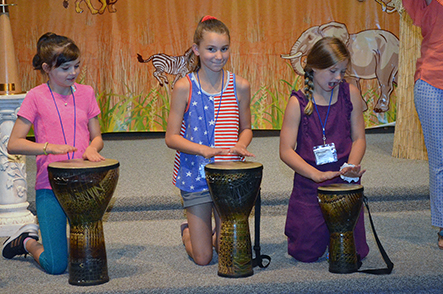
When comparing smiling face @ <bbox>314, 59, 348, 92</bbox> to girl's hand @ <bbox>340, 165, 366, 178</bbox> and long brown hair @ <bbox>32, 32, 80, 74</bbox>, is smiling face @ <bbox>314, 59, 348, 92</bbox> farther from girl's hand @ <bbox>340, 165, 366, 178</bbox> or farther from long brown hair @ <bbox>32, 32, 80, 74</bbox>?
long brown hair @ <bbox>32, 32, 80, 74</bbox>

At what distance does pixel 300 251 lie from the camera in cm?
268

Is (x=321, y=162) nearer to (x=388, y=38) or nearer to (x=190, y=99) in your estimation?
(x=190, y=99)

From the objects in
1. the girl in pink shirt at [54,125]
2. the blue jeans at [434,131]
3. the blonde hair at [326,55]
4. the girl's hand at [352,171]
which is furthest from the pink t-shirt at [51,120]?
the blue jeans at [434,131]

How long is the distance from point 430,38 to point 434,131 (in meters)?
0.46

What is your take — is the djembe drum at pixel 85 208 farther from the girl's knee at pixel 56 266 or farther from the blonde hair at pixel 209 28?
the blonde hair at pixel 209 28

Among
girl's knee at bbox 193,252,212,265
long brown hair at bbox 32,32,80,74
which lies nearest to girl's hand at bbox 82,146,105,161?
long brown hair at bbox 32,32,80,74

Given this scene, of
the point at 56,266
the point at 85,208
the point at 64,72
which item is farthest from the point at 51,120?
the point at 56,266

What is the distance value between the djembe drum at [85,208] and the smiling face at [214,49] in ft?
2.14

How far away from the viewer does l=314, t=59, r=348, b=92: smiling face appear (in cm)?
259

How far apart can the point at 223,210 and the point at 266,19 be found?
13.5 ft

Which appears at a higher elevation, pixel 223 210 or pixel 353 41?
pixel 353 41

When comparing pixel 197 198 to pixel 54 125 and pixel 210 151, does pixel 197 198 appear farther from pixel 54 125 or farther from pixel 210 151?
pixel 54 125

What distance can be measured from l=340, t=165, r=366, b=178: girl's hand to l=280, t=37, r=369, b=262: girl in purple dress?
0.05 meters

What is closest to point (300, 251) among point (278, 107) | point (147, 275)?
point (147, 275)
